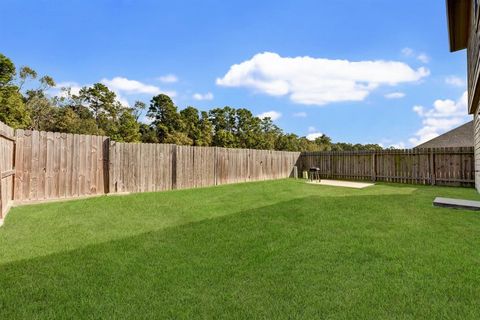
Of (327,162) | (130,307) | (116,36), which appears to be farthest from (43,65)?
(130,307)

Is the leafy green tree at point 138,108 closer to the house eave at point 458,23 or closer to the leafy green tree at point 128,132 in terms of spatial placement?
the leafy green tree at point 128,132

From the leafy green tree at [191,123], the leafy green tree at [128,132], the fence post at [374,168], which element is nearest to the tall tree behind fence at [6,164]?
the fence post at [374,168]

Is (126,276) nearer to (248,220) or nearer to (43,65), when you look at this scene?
(248,220)

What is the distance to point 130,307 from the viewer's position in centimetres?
187

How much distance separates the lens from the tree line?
17822 mm

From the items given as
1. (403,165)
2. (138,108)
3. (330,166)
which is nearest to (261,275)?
(403,165)

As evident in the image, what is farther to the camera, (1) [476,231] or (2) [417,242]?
(1) [476,231]

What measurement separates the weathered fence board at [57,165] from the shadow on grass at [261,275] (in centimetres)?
380

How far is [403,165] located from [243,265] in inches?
415

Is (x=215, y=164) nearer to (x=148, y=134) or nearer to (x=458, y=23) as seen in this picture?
(x=458, y=23)

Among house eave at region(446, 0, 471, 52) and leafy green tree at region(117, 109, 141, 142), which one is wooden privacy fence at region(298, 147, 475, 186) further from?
leafy green tree at region(117, 109, 141, 142)

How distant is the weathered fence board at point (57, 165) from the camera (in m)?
5.70

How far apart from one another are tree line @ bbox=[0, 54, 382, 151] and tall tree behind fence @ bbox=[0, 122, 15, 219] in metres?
13.4

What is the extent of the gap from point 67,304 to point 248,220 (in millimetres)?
2818
